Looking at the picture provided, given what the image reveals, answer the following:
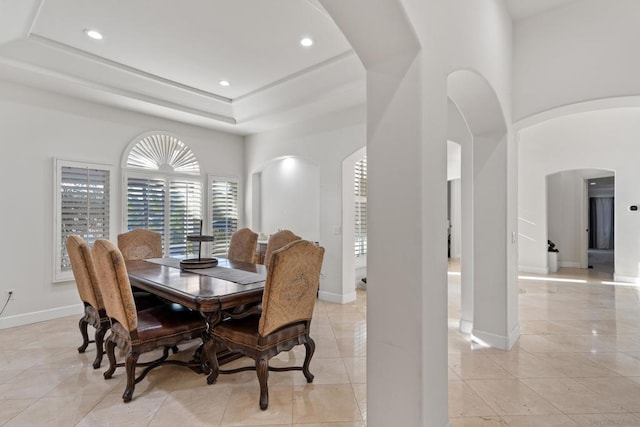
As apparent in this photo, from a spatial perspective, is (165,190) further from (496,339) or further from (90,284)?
(496,339)

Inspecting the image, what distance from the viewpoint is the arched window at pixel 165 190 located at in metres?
4.75

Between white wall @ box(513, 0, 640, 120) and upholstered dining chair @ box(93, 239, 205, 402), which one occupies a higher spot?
white wall @ box(513, 0, 640, 120)

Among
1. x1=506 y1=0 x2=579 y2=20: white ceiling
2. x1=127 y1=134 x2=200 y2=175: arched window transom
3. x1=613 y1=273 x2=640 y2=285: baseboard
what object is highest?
x1=506 y1=0 x2=579 y2=20: white ceiling

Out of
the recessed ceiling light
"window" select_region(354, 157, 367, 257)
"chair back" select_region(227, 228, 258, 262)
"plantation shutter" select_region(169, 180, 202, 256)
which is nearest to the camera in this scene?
the recessed ceiling light

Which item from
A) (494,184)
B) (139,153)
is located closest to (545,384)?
(494,184)

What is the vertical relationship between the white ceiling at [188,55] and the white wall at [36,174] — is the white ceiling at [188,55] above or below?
above

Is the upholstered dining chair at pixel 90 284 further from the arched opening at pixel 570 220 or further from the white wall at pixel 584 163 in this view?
the arched opening at pixel 570 220

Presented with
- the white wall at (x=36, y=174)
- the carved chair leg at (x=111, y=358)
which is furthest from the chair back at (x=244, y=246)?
the white wall at (x=36, y=174)

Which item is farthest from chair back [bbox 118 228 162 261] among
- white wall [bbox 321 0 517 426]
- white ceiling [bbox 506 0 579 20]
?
white ceiling [bbox 506 0 579 20]

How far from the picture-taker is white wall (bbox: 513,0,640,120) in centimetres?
267

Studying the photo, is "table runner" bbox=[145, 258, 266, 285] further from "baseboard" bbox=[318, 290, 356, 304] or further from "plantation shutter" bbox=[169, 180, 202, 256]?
"baseboard" bbox=[318, 290, 356, 304]

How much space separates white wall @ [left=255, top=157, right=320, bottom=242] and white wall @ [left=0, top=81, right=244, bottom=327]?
2.68 meters

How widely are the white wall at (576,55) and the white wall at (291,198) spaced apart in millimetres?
3305

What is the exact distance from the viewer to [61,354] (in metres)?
2.99
